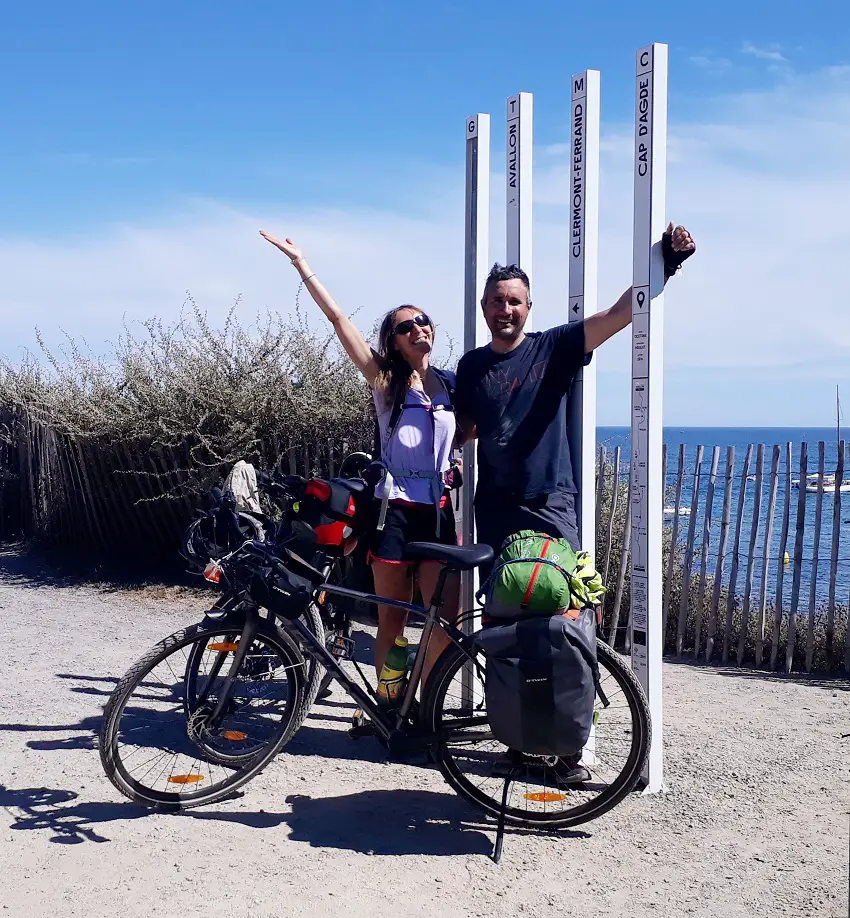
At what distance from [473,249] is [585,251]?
32.3 inches

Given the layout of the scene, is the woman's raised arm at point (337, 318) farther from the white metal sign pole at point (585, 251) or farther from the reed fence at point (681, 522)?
the reed fence at point (681, 522)

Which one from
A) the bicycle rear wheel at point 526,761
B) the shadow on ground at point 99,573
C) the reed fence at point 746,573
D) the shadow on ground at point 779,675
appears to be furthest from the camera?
the shadow on ground at point 99,573

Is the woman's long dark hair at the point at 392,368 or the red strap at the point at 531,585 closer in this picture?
the red strap at the point at 531,585

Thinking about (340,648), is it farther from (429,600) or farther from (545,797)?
(545,797)

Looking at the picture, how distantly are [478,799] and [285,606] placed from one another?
114 cm

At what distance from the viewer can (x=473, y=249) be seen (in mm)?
4941

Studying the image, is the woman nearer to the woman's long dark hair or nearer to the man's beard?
the woman's long dark hair

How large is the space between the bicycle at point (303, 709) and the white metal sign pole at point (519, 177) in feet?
5.58

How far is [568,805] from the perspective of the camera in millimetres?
3920

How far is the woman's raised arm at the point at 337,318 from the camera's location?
4.27 metres

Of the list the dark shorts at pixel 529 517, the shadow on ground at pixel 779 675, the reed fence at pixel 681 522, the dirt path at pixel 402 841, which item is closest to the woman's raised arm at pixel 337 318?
the dark shorts at pixel 529 517

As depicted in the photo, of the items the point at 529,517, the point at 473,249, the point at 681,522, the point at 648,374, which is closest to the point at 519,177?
the point at 473,249

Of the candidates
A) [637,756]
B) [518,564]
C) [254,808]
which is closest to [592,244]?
[518,564]

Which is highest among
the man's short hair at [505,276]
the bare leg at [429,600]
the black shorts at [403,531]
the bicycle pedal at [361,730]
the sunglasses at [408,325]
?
the man's short hair at [505,276]
